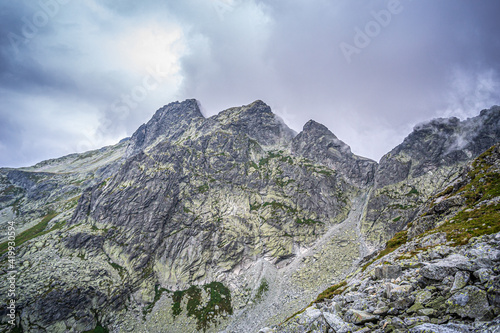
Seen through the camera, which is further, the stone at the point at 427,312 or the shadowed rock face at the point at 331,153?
the shadowed rock face at the point at 331,153

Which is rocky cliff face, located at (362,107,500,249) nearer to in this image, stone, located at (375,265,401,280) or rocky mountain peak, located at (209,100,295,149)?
stone, located at (375,265,401,280)

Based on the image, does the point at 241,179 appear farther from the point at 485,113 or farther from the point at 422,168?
the point at 485,113

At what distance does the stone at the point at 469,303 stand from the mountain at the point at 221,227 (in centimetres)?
3261

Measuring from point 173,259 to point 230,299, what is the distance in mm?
32863

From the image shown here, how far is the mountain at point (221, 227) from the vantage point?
217 ft

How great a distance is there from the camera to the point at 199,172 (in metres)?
128

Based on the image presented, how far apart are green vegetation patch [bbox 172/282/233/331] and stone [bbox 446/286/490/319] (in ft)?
249

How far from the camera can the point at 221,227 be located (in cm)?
10012

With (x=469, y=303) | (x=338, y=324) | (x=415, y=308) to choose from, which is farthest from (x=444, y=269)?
(x=338, y=324)

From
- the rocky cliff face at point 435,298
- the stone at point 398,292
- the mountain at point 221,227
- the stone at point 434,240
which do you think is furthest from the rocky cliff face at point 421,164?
the stone at point 398,292

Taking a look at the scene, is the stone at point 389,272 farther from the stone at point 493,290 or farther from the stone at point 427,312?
the stone at point 493,290

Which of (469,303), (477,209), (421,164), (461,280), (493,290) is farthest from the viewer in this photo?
(421,164)

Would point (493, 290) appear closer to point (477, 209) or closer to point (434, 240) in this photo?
point (434, 240)

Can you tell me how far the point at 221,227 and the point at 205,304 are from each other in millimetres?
34513
